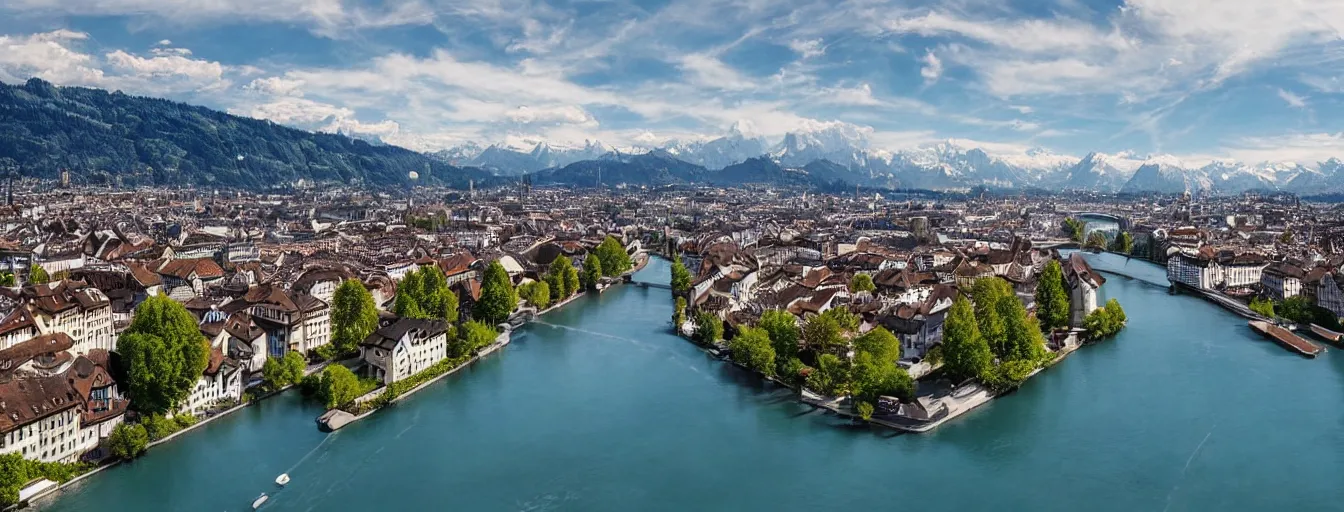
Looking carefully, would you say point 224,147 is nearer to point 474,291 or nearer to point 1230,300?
point 474,291

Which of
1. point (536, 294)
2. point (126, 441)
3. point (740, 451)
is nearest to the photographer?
point (126, 441)

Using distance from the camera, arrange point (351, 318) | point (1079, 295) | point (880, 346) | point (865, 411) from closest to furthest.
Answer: point (865, 411) → point (880, 346) → point (351, 318) → point (1079, 295)

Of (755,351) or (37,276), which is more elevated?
(37,276)

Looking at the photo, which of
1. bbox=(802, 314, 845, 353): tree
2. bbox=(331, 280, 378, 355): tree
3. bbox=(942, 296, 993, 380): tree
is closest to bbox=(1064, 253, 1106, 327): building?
bbox=(942, 296, 993, 380): tree

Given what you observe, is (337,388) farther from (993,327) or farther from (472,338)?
(993,327)

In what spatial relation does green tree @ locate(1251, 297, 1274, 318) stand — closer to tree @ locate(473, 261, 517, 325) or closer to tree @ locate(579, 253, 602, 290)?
tree @ locate(579, 253, 602, 290)

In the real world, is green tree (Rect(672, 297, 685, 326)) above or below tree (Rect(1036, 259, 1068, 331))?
below

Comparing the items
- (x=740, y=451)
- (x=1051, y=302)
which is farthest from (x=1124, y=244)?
(x=740, y=451)
